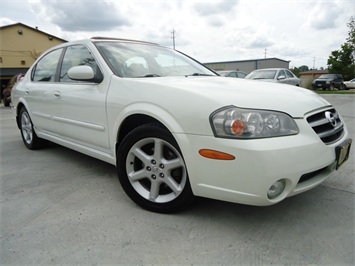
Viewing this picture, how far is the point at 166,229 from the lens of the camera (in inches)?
81.0

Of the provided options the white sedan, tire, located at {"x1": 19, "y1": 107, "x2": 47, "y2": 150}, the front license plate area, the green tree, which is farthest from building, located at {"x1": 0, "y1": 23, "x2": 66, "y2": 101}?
the green tree

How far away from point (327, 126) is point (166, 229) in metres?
1.44

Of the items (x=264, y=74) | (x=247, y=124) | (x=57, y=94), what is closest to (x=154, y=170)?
(x=247, y=124)

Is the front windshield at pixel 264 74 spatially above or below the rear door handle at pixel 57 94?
below

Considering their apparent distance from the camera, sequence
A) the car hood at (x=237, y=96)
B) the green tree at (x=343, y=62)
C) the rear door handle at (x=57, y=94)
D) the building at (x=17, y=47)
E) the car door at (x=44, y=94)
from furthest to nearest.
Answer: the green tree at (x=343, y=62) → the building at (x=17, y=47) → the car door at (x=44, y=94) → the rear door handle at (x=57, y=94) → the car hood at (x=237, y=96)

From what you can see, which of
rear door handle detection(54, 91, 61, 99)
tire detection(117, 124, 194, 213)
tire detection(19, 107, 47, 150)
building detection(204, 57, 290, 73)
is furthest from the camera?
building detection(204, 57, 290, 73)

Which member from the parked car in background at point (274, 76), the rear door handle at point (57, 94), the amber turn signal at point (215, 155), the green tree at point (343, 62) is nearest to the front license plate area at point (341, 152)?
the amber turn signal at point (215, 155)

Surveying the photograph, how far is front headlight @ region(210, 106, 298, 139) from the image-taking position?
5.91 ft

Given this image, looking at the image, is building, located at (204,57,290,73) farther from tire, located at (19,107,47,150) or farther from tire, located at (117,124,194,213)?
tire, located at (117,124,194,213)

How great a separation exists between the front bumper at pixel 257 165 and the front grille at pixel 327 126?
77mm

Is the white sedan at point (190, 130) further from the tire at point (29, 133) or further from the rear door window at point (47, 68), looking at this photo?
the tire at point (29, 133)

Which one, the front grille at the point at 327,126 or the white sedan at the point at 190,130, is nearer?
the white sedan at the point at 190,130

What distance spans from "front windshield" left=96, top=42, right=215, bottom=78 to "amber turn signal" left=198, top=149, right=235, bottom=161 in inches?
43.7

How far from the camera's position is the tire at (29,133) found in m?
4.21
